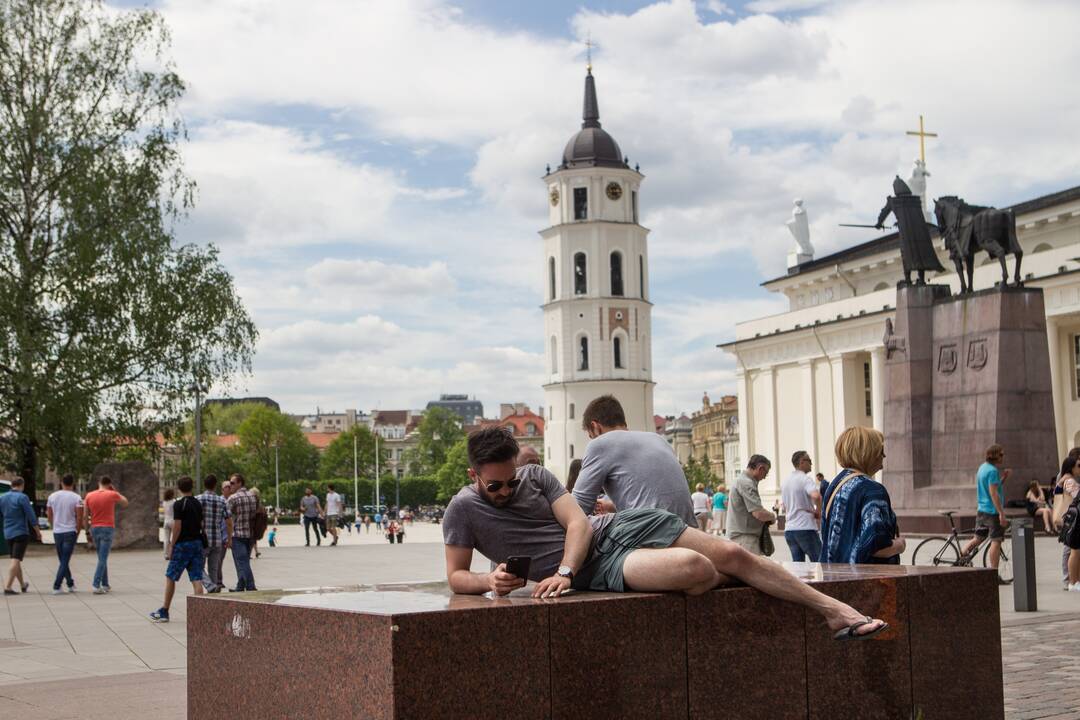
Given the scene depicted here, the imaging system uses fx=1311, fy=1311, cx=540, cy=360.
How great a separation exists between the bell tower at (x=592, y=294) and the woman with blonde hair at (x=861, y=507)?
9386 cm

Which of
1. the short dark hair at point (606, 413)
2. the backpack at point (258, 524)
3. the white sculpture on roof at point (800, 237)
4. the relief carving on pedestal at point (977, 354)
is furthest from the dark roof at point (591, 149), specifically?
the short dark hair at point (606, 413)

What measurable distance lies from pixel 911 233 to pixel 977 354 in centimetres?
398

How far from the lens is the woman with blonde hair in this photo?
22.1 feet

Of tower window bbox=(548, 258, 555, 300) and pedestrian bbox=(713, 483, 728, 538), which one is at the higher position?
tower window bbox=(548, 258, 555, 300)

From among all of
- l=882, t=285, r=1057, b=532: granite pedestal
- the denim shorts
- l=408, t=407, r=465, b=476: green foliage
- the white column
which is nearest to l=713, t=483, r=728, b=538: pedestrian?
l=882, t=285, r=1057, b=532: granite pedestal

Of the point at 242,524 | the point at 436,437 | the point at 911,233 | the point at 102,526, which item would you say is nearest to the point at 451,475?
the point at 436,437

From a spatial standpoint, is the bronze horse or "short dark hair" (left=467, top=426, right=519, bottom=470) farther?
the bronze horse

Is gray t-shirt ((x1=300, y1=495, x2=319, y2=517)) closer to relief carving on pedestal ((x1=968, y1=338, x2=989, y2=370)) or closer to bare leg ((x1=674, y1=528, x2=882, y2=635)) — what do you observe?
relief carving on pedestal ((x1=968, y1=338, x2=989, y2=370))

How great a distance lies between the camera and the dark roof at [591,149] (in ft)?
357

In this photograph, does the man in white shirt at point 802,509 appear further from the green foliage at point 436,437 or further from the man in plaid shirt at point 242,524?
the green foliage at point 436,437

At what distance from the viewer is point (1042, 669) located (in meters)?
8.85

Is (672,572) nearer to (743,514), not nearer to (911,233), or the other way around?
(743,514)

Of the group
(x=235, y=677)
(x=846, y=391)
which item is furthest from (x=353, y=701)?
(x=846, y=391)

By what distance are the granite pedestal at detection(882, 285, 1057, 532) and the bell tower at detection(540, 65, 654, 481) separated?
73.7 meters
